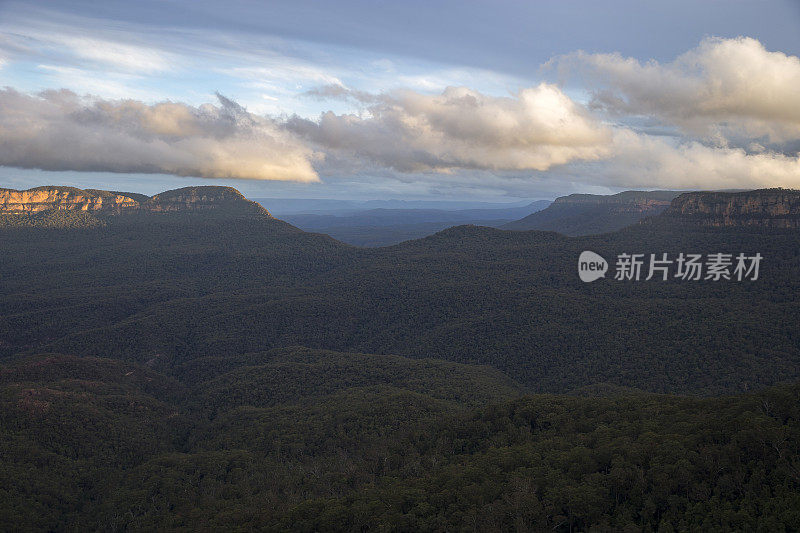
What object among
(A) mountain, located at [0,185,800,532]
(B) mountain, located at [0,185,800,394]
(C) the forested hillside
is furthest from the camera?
(B) mountain, located at [0,185,800,394]

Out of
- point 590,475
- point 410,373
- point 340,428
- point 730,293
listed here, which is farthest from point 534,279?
point 590,475

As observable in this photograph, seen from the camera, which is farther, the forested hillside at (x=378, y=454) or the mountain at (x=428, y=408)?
the mountain at (x=428, y=408)

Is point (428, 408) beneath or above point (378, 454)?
above

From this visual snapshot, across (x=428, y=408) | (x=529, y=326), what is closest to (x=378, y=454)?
(x=428, y=408)

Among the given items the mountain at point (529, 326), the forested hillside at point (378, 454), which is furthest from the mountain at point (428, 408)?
the mountain at point (529, 326)

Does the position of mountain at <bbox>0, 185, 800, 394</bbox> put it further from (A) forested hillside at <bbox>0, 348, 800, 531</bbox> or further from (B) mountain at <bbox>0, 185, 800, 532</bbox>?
(A) forested hillside at <bbox>0, 348, 800, 531</bbox>

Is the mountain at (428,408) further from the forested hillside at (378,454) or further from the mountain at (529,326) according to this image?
the mountain at (529,326)

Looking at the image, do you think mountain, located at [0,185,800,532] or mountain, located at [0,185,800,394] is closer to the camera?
mountain, located at [0,185,800,532]

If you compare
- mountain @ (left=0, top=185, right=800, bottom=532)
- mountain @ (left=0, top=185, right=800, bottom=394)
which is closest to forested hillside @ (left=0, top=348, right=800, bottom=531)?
mountain @ (left=0, top=185, right=800, bottom=532)

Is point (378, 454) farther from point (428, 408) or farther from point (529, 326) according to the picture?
point (529, 326)

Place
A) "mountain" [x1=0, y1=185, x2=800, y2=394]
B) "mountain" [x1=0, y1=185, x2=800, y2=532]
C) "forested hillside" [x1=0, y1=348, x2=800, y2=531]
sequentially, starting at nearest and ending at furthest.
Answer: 1. "forested hillside" [x1=0, y1=348, x2=800, y2=531]
2. "mountain" [x1=0, y1=185, x2=800, y2=532]
3. "mountain" [x1=0, y1=185, x2=800, y2=394]

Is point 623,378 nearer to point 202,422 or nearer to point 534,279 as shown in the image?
point 534,279
